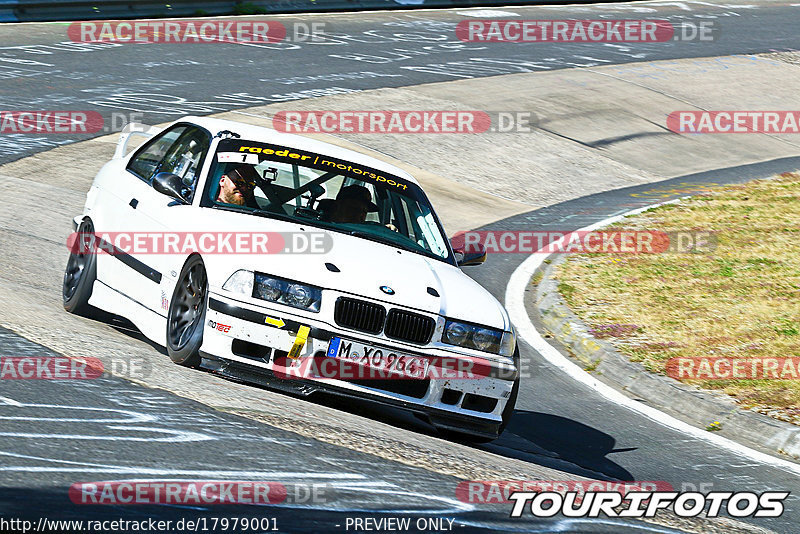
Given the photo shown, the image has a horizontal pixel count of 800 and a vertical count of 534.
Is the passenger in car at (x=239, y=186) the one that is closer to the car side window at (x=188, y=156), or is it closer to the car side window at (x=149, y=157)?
the car side window at (x=188, y=156)

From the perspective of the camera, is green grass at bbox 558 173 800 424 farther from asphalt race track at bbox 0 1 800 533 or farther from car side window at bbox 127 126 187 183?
car side window at bbox 127 126 187 183

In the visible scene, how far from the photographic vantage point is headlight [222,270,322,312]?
22.0 feet

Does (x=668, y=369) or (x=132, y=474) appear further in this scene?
(x=668, y=369)

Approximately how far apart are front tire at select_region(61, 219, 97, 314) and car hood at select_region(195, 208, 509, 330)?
4.44ft

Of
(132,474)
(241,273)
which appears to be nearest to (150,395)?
(241,273)

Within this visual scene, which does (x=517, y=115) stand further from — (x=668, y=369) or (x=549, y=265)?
(x=668, y=369)

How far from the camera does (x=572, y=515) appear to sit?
5574 millimetres

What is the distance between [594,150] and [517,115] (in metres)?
1.61

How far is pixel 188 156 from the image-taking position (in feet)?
27.2

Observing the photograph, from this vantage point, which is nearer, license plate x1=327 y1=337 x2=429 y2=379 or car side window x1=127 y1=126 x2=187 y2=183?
license plate x1=327 y1=337 x2=429 y2=379

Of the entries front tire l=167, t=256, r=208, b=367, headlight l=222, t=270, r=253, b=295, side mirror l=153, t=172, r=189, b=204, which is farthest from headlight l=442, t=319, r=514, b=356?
side mirror l=153, t=172, r=189, b=204

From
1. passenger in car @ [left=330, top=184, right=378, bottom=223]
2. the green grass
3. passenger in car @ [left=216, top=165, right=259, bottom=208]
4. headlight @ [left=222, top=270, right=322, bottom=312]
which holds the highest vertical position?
passenger in car @ [left=216, top=165, right=259, bottom=208]

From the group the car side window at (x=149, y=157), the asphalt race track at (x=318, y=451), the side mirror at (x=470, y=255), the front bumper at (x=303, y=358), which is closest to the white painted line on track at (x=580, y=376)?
the asphalt race track at (x=318, y=451)

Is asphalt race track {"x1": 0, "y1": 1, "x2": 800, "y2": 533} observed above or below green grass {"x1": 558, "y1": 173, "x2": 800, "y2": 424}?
above
